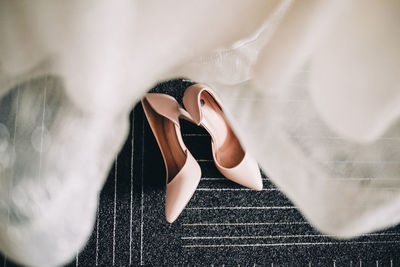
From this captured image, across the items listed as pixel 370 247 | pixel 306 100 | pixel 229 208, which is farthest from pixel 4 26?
pixel 370 247

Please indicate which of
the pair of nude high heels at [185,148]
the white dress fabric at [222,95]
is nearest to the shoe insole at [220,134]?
the pair of nude high heels at [185,148]

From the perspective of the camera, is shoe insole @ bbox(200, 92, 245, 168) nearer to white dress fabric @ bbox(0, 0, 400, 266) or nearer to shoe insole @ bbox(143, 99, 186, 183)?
shoe insole @ bbox(143, 99, 186, 183)

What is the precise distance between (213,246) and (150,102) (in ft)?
1.48

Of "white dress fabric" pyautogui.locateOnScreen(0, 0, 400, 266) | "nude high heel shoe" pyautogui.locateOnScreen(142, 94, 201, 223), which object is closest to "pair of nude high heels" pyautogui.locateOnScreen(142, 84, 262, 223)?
"nude high heel shoe" pyautogui.locateOnScreen(142, 94, 201, 223)

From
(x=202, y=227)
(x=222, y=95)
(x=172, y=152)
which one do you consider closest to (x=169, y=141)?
(x=172, y=152)

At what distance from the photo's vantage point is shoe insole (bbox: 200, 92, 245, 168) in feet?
3.20

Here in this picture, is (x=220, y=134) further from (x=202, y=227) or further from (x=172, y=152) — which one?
(x=202, y=227)

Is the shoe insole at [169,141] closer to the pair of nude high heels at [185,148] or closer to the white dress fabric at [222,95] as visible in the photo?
the pair of nude high heels at [185,148]

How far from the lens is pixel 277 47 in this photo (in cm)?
35

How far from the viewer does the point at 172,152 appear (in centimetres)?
101

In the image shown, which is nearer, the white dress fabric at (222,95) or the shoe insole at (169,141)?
the white dress fabric at (222,95)

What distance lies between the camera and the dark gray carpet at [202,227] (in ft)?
3.35

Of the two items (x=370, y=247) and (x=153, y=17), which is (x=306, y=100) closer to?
(x=153, y=17)

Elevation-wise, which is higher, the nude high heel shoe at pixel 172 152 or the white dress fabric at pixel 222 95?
the white dress fabric at pixel 222 95
